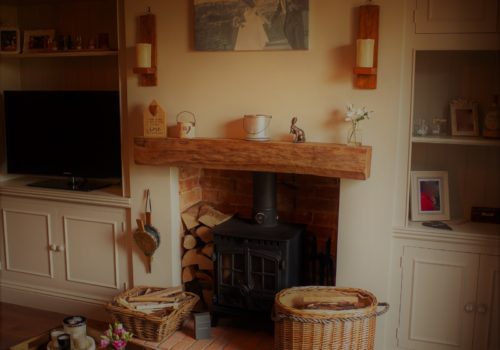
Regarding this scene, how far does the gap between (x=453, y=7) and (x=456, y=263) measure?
1.28m

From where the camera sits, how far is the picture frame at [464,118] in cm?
284

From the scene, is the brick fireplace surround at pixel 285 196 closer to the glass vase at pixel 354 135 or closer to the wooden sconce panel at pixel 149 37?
the glass vase at pixel 354 135

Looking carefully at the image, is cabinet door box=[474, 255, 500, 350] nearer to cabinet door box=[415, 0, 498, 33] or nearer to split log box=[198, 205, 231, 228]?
cabinet door box=[415, 0, 498, 33]

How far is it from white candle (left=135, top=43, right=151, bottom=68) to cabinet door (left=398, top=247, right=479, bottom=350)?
1.76m

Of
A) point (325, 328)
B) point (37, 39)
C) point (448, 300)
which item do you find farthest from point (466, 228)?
point (37, 39)

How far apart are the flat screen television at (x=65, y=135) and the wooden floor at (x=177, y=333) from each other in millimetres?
890

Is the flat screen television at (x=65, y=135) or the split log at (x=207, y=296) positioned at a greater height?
the flat screen television at (x=65, y=135)

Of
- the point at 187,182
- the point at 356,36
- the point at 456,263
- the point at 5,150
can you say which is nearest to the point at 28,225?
the point at 5,150

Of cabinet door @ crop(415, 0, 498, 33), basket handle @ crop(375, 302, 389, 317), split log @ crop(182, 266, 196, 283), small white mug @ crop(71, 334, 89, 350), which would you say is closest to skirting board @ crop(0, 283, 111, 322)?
split log @ crop(182, 266, 196, 283)

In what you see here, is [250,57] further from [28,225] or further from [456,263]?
[28,225]

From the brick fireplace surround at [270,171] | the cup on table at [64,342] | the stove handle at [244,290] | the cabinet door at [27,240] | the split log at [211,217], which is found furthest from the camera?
the cabinet door at [27,240]

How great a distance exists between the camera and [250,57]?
284cm

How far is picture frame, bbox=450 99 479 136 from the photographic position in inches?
112

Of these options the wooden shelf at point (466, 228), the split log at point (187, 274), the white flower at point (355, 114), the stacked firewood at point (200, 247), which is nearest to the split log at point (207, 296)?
the stacked firewood at point (200, 247)
